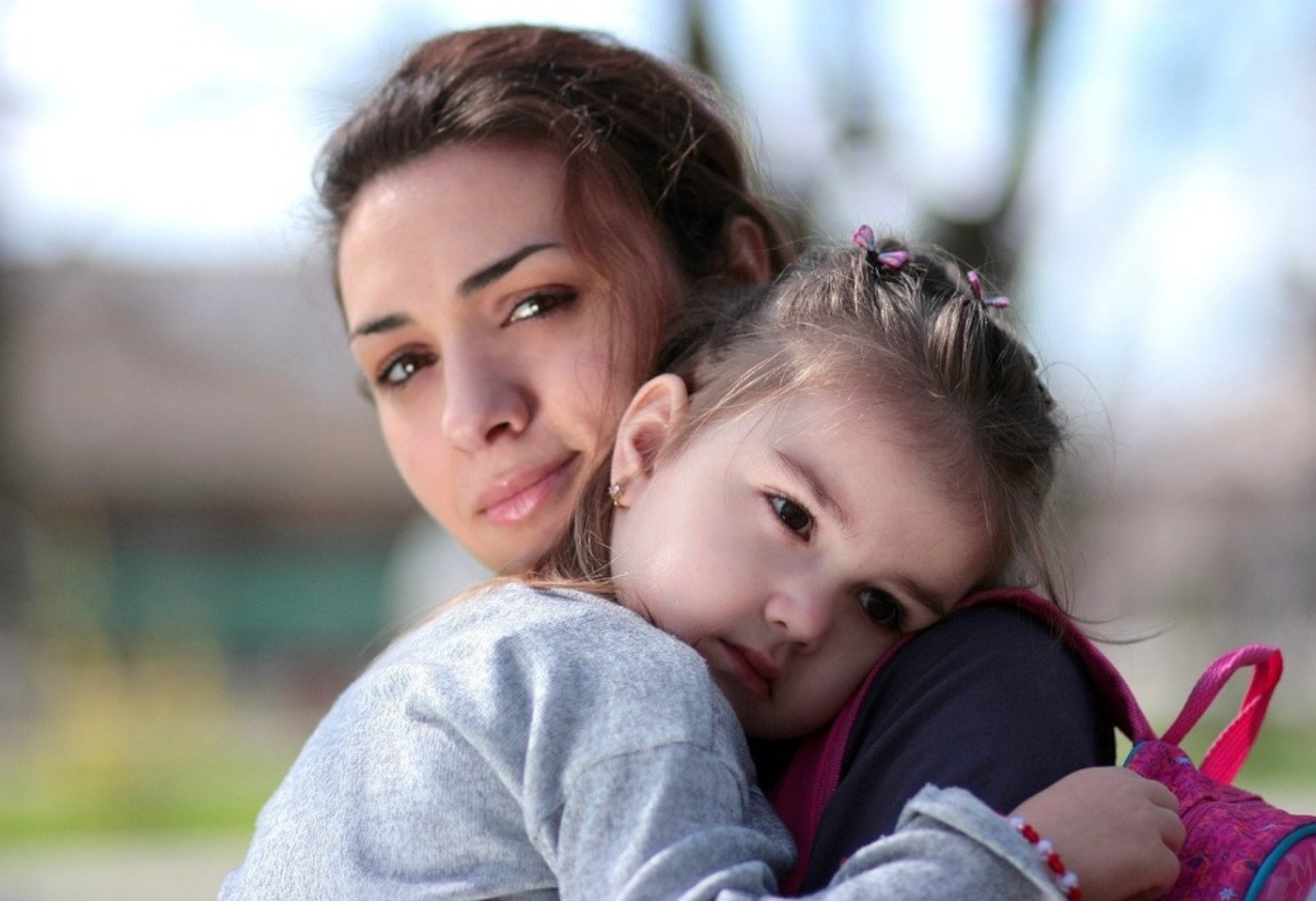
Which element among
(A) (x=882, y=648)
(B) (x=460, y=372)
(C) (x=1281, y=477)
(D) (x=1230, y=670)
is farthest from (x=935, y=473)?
(C) (x=1281, y=477)

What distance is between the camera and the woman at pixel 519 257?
2.26 meters

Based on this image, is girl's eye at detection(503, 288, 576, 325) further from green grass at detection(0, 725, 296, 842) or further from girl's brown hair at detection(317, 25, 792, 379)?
green grass at detection(0, 725, 296, 842)

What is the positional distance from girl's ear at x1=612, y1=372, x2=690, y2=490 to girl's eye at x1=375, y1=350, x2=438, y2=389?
0.40 metres

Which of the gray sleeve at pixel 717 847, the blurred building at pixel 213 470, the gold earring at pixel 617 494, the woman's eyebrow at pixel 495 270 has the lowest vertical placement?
the blurred building at pixel 213 470

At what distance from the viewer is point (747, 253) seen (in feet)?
8.41

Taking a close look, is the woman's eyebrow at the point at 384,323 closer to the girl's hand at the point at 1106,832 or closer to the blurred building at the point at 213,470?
the girl's hand at the point at 1106,832

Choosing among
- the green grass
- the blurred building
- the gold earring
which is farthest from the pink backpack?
the blurred building

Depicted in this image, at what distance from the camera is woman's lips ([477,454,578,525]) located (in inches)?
90.3

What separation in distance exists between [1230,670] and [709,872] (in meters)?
0.72

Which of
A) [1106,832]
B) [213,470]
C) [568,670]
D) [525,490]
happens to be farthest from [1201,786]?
[213,470]

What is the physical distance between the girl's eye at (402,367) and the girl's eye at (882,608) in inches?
32.6

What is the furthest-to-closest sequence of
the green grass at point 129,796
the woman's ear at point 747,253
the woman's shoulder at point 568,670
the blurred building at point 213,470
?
the blurred building at point 213,470, the green grass at point 129,796, the woman's ear at point 747,253, the woman's shoulder at point 568,670

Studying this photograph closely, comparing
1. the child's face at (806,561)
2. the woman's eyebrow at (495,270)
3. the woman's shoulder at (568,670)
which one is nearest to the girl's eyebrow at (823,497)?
the child's face at (806,561)

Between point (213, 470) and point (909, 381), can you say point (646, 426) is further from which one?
point (213, 470)
